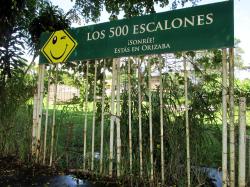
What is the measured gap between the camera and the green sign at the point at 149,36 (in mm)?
4262

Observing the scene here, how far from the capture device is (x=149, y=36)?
4.80m

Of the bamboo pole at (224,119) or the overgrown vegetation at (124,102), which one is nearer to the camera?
the bamboo pole at (224,119)

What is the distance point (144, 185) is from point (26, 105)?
9.45ft

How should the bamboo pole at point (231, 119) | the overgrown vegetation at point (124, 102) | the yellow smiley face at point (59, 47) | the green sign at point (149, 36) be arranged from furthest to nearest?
the yellow smiley face at point (59, 47) < the overgrown vegetation at point (124, 102) < the green sign at point (149, 36) < the bamboo pole at point (231, 119)

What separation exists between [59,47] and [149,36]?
172 centimetres

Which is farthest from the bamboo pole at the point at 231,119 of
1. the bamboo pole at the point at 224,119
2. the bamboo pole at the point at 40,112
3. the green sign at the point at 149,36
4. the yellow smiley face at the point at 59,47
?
the bamboo pole at the point at 40,112

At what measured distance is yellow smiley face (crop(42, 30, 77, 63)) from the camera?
5.66 metres

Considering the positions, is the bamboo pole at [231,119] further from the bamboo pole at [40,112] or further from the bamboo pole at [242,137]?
the bamboo pole at [40,112]

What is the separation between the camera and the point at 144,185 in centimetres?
470

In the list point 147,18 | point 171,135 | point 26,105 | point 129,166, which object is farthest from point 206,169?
point 26,105

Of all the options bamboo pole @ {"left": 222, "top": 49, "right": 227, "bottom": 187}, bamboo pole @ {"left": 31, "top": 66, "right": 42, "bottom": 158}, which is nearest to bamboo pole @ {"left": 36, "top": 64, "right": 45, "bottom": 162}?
bamboo pole @ {"left": 31, "top": 66, "right": 42, "bottom": 158}

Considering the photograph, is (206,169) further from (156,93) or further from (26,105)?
(26,105)

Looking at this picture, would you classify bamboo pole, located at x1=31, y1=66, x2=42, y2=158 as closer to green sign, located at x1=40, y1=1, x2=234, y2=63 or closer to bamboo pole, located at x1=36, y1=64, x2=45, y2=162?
bamboo pole, located at x1=36, y1=64, x2=45, y2=162

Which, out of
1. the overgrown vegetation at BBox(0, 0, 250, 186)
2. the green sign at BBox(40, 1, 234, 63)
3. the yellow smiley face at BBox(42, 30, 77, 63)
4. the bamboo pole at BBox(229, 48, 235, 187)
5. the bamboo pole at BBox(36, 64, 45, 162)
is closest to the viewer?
the bamboo pole at BBox(229, 48, 235, 187)
